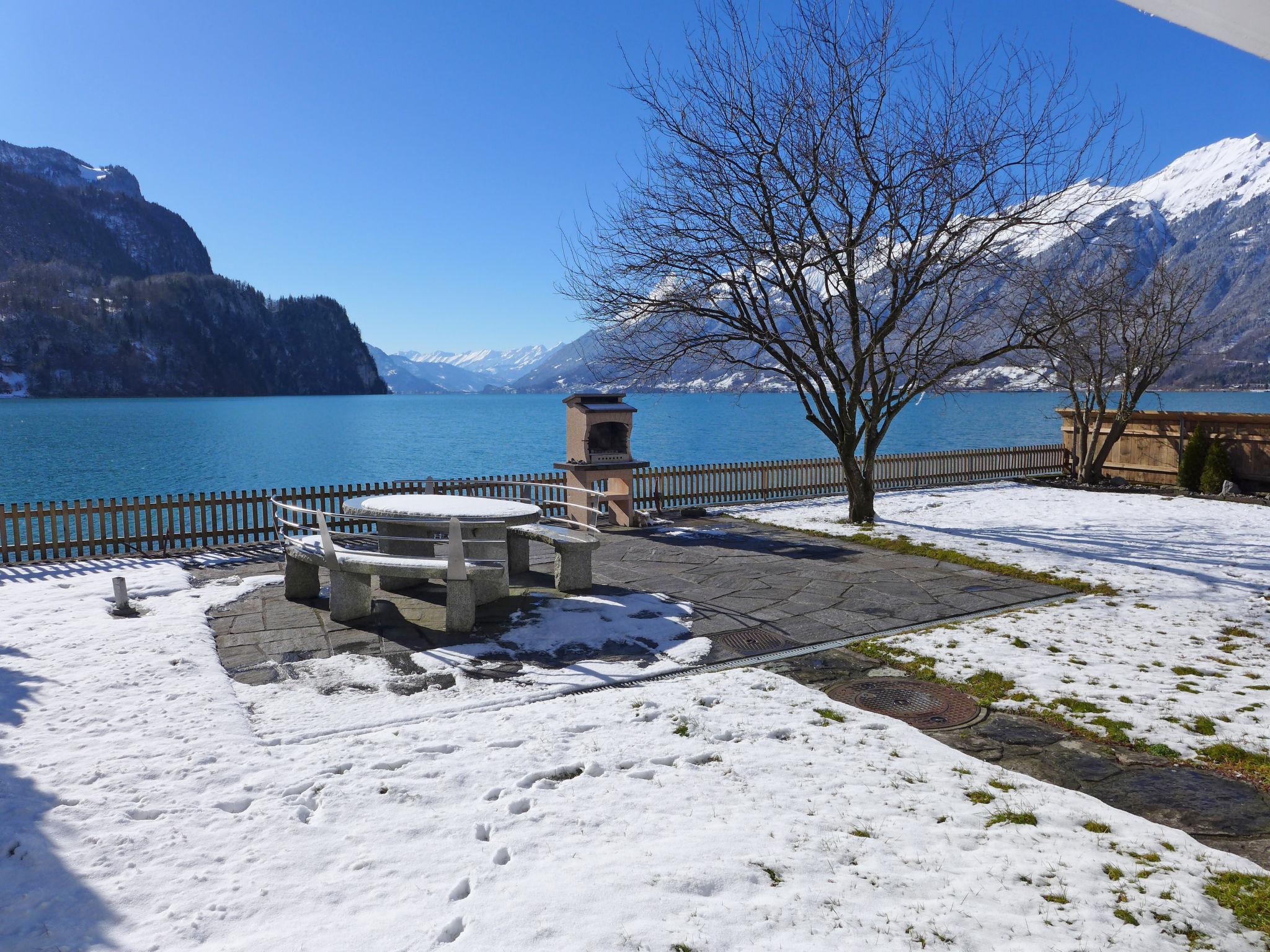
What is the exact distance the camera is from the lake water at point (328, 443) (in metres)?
38.0

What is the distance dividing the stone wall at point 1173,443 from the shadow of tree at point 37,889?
19.7 meters

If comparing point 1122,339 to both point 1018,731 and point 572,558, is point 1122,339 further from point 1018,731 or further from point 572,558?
point 1018,731

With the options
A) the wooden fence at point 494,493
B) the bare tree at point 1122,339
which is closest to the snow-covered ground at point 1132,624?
the wooden fence at point 494,493

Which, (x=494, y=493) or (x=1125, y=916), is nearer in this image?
(x=1125, y=916)

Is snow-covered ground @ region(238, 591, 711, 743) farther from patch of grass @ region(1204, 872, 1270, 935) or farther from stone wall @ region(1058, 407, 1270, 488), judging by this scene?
stone wall @ region(1058, 407, 1270, 488)

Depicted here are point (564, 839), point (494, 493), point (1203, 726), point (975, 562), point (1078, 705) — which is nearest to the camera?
point (564, 839)

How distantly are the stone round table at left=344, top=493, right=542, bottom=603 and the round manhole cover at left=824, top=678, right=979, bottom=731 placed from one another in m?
3.46

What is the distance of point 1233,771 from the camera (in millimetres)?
4203

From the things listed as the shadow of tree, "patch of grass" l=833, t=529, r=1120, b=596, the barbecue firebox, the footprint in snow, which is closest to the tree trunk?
"patch of grass" l=833, t=529, r=1120, b=596

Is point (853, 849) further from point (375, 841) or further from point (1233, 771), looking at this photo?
point (1233, 771)

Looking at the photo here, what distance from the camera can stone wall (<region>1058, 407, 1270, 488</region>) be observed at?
1611cm

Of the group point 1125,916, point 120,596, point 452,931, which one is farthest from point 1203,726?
point 120,596

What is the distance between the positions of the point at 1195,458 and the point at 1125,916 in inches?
687

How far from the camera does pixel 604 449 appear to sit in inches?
511
